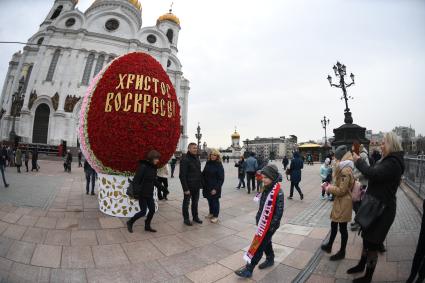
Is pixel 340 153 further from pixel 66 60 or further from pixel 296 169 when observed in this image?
pixel 66 60

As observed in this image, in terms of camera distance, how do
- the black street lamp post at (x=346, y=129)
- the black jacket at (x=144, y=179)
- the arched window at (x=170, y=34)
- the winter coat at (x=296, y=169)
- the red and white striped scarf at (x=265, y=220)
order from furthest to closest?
the arched window at (x=170, y=34) < the black street lamp post at (x=346, y=129) < the winter coat at (x=296, y=169) < the black jacket at (x=144, y=179) < the red and white striped scarf at (x=265, y=220)

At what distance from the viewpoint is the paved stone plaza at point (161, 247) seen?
110 inches

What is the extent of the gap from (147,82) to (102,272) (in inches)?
152

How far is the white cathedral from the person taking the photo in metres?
28.7

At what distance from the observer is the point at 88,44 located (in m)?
31.7

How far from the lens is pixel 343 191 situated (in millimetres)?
3186

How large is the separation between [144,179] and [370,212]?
3.64m

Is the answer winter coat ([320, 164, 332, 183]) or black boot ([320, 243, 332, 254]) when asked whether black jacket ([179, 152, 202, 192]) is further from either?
winter coat ([320, 164, 332, 183])

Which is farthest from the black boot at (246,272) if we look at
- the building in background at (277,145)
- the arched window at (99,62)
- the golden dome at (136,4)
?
the building in background at (277,145)

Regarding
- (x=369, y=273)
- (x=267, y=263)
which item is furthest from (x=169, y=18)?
(x=369, y=273)

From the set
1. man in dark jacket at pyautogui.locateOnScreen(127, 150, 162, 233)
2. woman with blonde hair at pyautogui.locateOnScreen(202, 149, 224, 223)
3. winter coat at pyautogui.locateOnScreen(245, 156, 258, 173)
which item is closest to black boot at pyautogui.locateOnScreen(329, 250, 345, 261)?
woman with blonde hair at pyautogui.locateOnScreen(202, 149, 224, 223)

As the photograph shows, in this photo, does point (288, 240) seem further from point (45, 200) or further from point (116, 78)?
point (45, 200)

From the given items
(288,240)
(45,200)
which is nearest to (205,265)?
(288,240)

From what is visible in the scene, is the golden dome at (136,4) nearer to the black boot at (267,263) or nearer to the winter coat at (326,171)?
the winter coat at (326,171)
